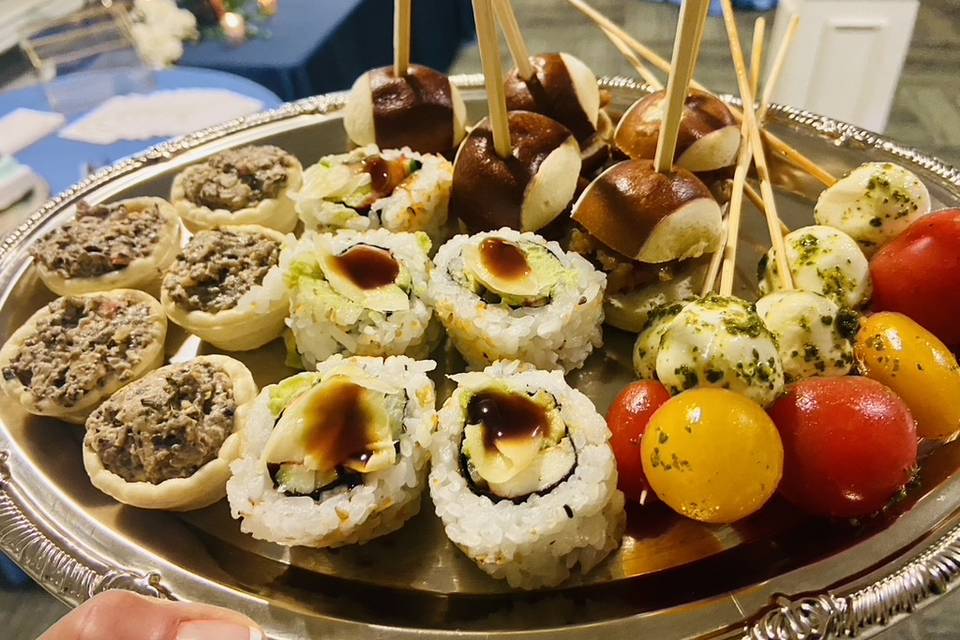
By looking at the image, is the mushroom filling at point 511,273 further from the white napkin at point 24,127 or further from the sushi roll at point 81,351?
the white napkin at point 24,127

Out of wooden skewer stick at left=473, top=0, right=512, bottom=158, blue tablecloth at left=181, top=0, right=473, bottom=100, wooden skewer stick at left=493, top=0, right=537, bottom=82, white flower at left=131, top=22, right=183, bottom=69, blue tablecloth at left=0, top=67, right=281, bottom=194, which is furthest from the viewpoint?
white flower at left=131, top=22, right=183, bottom=69

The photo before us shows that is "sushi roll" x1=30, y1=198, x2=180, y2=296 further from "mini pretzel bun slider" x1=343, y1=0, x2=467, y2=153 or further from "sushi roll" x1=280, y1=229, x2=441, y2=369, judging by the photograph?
"mini pretzel bun slider" x1=343, y1=0, x2=467, y2=153

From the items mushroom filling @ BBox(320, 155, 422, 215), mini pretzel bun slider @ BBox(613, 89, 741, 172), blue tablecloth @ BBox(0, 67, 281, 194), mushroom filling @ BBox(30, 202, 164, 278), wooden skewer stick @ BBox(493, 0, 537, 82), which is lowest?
blue tablecloth @ BBox(0, 67, 281, 194)

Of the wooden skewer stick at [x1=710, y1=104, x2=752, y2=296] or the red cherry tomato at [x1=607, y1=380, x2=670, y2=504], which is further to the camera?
the wooden skewer stick at [x1=710, y1=104, x2=752, y2=296]

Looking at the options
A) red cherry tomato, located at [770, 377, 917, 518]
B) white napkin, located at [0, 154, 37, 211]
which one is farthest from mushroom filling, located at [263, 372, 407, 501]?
white napkin, located at [0, 154, 37, 211]

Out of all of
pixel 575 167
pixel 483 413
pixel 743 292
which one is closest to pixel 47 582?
pixel 483 413

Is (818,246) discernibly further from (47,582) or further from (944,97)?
(944,97)
